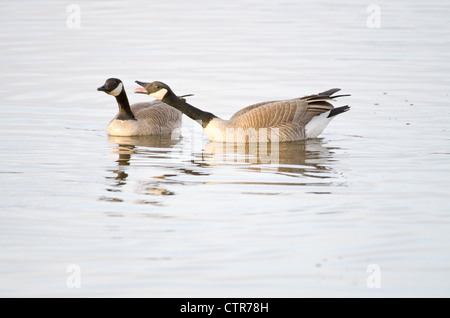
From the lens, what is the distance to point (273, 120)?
13.8 metres

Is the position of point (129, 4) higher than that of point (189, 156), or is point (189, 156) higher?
point (129, 4)

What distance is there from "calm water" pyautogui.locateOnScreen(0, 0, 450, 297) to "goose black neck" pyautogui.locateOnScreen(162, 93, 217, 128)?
1.43 feet

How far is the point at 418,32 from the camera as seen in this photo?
2455 centimetres

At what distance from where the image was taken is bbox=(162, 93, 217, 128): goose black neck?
14195 mm

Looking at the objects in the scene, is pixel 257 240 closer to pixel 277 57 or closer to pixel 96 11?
pixel 277 57

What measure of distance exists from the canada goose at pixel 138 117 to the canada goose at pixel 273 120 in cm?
62

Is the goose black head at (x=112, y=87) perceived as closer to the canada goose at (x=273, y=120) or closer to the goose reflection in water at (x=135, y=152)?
the canada goose at (x=273, y=120)

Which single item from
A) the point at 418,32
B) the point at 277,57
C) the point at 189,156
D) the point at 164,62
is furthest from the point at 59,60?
the point at 418,32

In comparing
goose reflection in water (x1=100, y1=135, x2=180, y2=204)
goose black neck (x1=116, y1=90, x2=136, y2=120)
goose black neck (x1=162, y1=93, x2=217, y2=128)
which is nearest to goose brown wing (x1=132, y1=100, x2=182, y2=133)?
goose reflection in water (x1=100, y1=135, x2=180, y2=204)

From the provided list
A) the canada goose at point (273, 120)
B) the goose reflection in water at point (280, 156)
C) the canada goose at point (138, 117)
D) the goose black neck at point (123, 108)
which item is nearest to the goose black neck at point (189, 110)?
the canada goose at point (273, 120)

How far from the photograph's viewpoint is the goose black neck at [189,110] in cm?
1420

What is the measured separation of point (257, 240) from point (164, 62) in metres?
12.6

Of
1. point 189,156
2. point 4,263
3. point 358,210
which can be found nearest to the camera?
point 4,263
